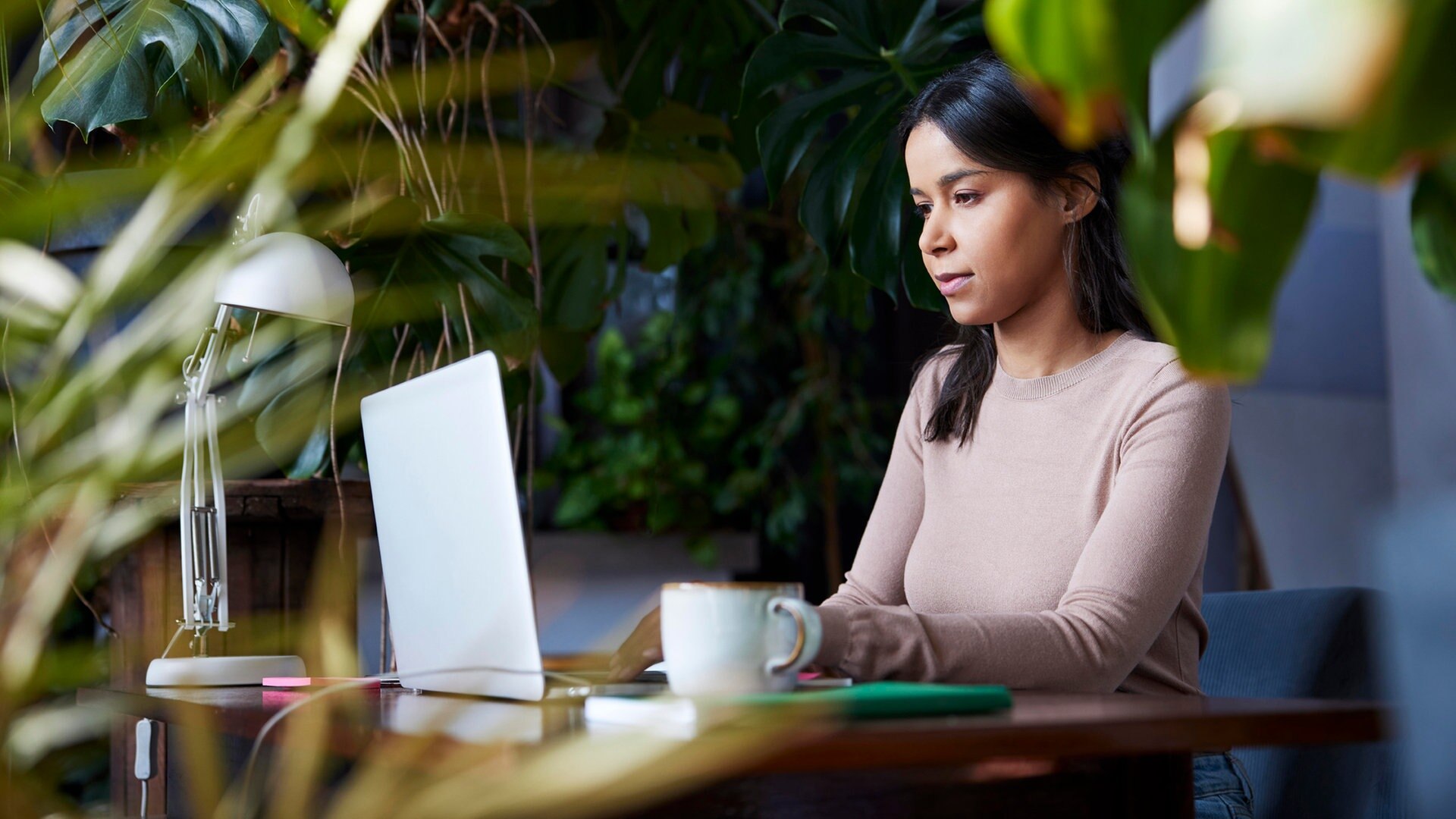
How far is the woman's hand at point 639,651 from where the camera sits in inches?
40.4

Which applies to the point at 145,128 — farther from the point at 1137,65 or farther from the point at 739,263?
the point at 739,263

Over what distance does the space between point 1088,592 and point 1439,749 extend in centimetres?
45

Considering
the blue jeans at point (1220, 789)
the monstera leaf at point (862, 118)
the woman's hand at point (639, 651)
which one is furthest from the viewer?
the monstera leaf at point (862, 118)

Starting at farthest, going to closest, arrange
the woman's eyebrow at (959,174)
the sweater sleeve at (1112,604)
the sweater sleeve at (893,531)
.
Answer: the sweater sleeve at (893,531), the woman's eyebrow at (959,174), the sweater sleeve at (1112,604)

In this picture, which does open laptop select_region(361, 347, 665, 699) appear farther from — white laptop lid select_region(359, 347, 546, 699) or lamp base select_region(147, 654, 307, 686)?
lamp base select_region(147, 654, 307, 686)

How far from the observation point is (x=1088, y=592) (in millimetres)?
1105

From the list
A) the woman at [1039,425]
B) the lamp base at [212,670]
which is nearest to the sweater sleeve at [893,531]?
the woman at [1039,425]

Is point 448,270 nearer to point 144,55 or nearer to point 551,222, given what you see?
point 144,55

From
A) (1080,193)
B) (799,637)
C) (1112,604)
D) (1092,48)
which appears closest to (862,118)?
(1080,193)

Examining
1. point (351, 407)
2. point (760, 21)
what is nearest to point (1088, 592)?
point (351, 407)

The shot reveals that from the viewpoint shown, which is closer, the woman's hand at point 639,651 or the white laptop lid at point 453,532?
the white laptop lid at point 453,532

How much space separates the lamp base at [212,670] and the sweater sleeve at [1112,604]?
68cm

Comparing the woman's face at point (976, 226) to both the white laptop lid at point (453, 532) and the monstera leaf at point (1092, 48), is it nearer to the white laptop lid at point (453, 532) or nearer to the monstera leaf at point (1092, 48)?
the white laptop lid at point (453, 532)

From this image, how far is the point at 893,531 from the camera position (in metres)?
1.58
